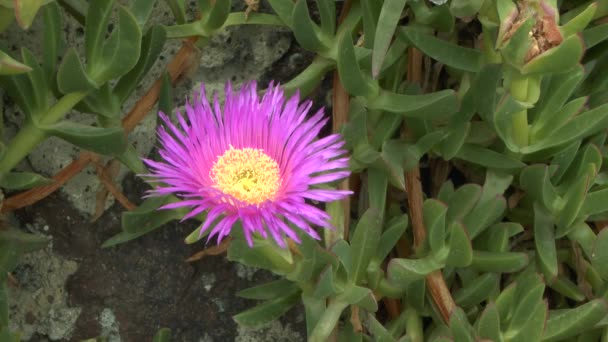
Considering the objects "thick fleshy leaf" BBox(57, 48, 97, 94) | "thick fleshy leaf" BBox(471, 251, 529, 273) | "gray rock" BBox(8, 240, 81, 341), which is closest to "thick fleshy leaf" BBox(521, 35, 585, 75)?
"thick fleshy leaf" BBox(471, 251, 529, 273)

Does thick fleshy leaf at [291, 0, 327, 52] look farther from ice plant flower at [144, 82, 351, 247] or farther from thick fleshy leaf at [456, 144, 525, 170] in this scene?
thick fleshy leaf at [456, 144, 525, 170]

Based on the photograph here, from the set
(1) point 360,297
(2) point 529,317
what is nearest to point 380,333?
(1) point 360,297

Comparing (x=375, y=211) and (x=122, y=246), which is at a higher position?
(x=375, y=211)

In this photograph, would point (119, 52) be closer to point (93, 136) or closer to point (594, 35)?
point (93, 136)

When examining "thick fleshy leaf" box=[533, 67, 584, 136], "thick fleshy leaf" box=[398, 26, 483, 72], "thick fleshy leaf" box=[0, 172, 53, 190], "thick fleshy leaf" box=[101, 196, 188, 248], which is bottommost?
"thick fleshy leaf" box=[101, 196, 188, 248]

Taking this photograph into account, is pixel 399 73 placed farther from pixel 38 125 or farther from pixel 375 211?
pixel 38 125

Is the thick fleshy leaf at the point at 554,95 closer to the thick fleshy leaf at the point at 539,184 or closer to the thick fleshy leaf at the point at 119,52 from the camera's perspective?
the thick fleshy leaf at the point at 539,184

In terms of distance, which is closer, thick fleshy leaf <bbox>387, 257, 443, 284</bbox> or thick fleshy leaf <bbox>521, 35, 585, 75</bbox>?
thick fleshy leaf <bbox>521, 35, 585, 75</bbox>

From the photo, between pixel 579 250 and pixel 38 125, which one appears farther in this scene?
pixel 579 250

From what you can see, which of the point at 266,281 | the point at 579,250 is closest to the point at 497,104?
the point at 579,250
